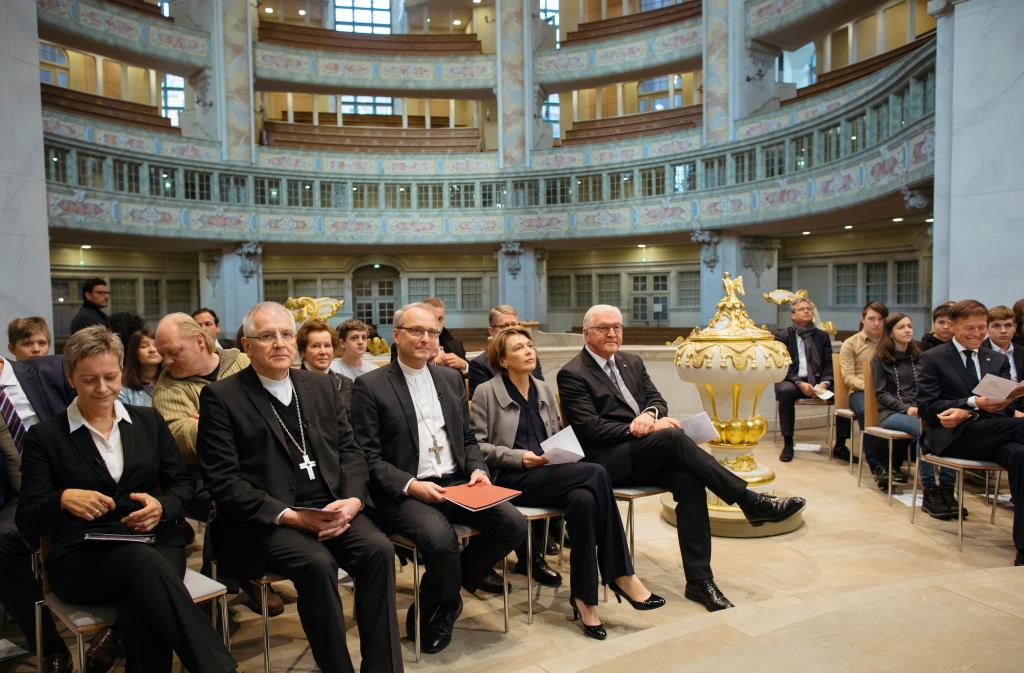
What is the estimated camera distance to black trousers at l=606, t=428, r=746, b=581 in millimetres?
3922

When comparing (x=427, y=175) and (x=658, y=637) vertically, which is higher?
(x=427, y=175)

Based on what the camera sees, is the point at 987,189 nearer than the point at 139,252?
Yes

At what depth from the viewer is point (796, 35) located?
59.3 feet

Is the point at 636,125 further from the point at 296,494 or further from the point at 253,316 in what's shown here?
the point at 296,494

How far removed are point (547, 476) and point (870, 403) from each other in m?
3.68

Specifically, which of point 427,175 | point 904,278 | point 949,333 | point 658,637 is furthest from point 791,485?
point 427,175

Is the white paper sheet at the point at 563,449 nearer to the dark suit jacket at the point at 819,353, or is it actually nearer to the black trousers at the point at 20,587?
the black trousers at the point at 20,587

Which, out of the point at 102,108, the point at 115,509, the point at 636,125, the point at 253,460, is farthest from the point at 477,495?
the point at 102,108

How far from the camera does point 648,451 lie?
158 inches

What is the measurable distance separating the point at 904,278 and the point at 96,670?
19682mm

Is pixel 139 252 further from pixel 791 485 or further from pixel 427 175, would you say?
pixel 791 485

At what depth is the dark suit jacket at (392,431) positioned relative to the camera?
11.5 ft

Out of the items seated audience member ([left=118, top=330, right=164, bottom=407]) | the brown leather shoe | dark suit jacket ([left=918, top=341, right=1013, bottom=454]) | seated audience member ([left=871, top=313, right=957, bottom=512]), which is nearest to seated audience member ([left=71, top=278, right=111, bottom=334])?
seated audience member ([left=118, top=330, right=164, bottom=407])

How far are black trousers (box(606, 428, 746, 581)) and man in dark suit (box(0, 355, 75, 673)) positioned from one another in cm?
288
